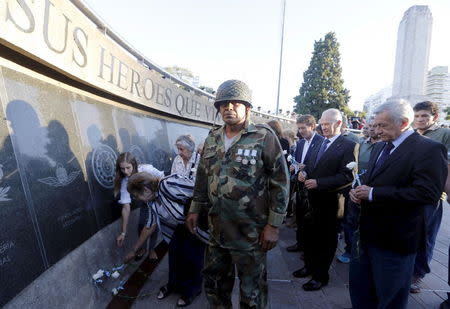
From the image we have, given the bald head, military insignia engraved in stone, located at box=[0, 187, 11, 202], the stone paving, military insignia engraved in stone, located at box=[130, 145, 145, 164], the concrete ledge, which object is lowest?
the stone paving

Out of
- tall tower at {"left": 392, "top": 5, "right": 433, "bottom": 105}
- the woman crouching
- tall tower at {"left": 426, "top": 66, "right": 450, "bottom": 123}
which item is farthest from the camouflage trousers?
tall tower at {"left": 426, "top": 66, "right": 450, "bottom": 123}

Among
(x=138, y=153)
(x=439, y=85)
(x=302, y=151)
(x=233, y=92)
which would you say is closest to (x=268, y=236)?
(x=233, y=92)

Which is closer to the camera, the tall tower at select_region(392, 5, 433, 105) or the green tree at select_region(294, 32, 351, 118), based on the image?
the green tree at select_region(294, 32, 351, 118)

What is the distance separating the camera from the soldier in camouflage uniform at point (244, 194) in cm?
206

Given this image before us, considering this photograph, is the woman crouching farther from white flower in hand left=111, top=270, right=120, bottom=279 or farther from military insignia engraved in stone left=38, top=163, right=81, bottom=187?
military insignia engraved in stone left=38, top=163, right=81, bottom=187

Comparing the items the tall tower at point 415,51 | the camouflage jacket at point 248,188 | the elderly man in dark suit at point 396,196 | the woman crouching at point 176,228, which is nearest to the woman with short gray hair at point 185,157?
the woman crouching at point 176,228

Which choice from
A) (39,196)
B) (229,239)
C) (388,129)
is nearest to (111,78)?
(39,196)

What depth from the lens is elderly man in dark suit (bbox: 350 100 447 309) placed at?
74.6 inches

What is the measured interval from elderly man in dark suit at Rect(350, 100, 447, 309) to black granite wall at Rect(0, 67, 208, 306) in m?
2.55

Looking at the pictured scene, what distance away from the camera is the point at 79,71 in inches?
112

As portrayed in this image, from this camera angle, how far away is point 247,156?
6.74 ft

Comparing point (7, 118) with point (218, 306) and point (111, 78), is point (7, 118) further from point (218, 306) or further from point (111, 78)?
point (218, 306)

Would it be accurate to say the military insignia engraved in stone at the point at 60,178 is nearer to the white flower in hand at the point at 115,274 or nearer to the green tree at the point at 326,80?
the white flower in hand at the point at 115,274

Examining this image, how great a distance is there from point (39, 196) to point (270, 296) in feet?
8.17
